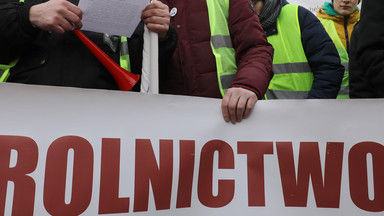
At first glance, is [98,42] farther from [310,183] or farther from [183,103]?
[310,183]

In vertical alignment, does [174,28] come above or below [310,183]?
above

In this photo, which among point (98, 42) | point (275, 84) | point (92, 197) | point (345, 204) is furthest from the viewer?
point (275, 84)

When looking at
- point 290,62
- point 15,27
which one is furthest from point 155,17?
point 290,62

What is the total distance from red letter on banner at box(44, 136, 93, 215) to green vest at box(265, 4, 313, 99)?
155 centimetres

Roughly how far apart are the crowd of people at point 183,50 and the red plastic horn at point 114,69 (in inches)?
1.6

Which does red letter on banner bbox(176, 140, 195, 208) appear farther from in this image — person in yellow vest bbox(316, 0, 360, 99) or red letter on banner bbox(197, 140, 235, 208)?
person in yellow vest bbox(316, 0, 360, 99)

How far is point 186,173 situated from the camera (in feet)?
4.58

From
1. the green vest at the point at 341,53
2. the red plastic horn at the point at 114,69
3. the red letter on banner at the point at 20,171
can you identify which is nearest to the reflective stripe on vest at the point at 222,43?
the red plastic horn at the point at 114,69

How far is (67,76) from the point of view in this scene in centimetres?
A: 147

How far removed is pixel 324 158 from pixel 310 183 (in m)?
0.09

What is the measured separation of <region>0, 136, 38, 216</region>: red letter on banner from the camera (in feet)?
3.90

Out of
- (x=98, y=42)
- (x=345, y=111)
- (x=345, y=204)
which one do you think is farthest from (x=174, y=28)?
(x=345, y=204)

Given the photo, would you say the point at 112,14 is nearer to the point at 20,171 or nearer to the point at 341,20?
the point at 20,171

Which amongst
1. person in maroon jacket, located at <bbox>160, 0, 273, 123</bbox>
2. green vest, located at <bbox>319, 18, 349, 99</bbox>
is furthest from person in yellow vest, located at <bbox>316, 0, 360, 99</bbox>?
person in maroon jacket, located at <bbox>160, 0, 273, 123</bbox>
